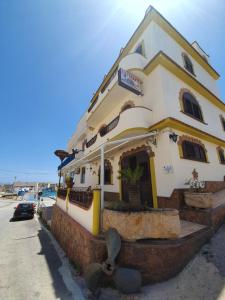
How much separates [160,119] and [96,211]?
18.8 feet

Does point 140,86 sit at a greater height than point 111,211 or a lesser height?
greater

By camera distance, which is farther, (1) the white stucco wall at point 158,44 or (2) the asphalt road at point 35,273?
(1) the white stucco wall at point 158,44

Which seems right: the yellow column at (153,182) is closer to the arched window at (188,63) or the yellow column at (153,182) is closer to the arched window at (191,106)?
the arched window at (191,106)

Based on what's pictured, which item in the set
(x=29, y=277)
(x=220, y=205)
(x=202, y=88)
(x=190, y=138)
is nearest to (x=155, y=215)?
(x=220, y=205)

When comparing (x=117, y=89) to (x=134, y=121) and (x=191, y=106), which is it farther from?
(x=191, y=106)

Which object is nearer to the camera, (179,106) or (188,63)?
(179,106)

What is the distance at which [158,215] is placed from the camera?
446cm

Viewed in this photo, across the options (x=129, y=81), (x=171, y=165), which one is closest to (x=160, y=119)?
(x=171, y=165)

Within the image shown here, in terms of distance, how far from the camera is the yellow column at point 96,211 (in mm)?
4980

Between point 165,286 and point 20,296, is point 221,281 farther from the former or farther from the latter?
point 20,296

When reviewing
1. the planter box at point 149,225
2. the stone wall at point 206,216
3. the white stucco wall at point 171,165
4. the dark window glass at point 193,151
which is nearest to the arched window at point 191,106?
the dark window glass at point 193,151

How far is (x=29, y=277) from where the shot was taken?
5.54m

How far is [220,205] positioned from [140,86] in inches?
309

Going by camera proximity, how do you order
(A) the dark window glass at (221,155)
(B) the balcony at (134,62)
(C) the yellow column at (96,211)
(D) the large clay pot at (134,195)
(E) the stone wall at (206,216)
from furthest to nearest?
(A) the dark window glass at (221,155) → (B) the balcony at (134,62) → (E) the stone wall at (206,216) → (D) the large clay pot at (134,195) → (C) the yellow column at (96,211)
